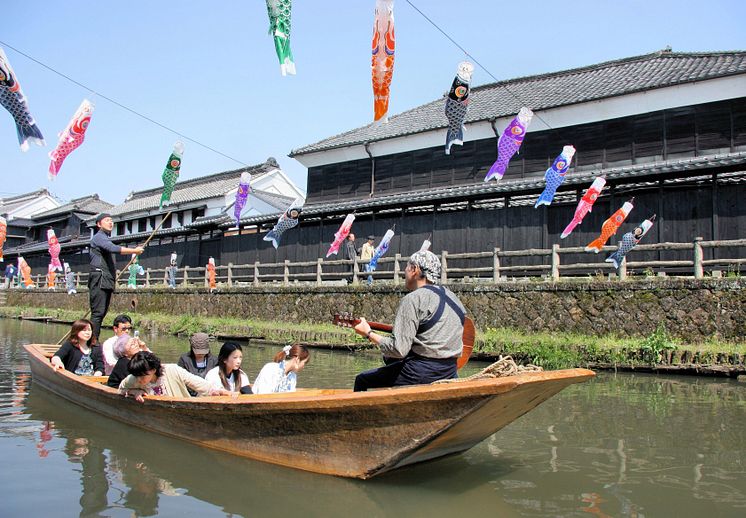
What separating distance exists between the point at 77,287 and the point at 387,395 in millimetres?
32616

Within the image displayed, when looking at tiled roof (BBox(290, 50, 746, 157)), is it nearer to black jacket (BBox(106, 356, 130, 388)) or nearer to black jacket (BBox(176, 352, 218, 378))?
black jacket (BBox(176, 352, 218, 378))

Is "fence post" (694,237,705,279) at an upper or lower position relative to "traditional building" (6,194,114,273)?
lower

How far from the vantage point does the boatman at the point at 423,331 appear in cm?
484

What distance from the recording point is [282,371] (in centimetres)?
684

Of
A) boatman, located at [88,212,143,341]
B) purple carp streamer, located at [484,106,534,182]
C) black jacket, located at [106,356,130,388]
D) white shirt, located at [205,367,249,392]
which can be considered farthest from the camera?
purple carp streamer, located at [484,106,534,182]

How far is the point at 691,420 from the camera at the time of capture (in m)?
7.37

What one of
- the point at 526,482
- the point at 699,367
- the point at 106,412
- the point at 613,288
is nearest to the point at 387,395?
the point at 526,482

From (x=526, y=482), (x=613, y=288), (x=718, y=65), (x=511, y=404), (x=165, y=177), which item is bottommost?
(x=526, y=482)

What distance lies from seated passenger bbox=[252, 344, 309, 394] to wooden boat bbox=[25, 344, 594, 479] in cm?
67

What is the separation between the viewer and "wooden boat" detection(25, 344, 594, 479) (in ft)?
14.9

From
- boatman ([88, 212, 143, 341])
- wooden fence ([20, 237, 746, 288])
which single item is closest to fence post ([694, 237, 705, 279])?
wooden fence ([20, 237, 746, 288])

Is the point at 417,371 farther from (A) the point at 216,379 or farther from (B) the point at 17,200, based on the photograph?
(B) the point at 17,200

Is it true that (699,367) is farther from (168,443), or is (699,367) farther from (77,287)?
(77,287)

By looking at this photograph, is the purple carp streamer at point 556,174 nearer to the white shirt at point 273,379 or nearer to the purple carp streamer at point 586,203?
the purple carp streamer at point 586,203
